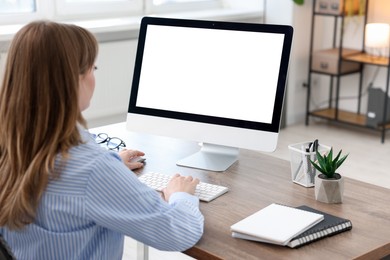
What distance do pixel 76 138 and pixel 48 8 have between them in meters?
2.95

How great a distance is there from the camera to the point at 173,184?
5.75 feet

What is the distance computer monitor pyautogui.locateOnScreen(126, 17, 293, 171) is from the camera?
2018 millimetres

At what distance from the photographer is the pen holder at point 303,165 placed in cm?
191

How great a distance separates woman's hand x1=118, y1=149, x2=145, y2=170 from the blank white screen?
0.18m

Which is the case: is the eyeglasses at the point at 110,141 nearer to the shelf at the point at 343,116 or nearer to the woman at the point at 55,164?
the woman at the point at 55,164

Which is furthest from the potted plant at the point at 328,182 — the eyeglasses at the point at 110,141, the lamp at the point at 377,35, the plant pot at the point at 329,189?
the lamp at the point at 377,35

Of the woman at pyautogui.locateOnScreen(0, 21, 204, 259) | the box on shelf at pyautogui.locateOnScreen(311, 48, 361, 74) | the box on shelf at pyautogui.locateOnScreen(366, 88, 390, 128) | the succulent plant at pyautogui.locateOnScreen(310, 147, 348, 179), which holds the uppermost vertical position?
the woman at pyautogui.locateOnScreen(0, 21, 204, 259)

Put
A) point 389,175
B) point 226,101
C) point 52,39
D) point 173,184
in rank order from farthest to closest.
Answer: point 389,175, point 226,101, point 173,184, point 52,39

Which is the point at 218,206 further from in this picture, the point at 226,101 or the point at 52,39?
the point at 52,39

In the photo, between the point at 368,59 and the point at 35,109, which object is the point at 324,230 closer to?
the point at 35,109

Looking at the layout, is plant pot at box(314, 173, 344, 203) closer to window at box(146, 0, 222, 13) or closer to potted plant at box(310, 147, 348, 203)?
potted plant at box(310, 147, 348, 203)

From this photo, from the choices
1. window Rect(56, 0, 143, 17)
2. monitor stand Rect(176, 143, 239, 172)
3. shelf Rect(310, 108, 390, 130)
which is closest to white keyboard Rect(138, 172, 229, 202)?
monitor stand Rect(176, 143, 239, 172)

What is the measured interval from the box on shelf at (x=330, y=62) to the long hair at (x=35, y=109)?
3.80 metres

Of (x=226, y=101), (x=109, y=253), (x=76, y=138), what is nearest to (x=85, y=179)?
(x=76, y=138)
